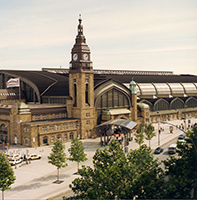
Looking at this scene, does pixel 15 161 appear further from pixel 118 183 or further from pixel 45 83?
pixel 45 83

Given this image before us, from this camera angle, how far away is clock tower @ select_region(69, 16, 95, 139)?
8525 cm

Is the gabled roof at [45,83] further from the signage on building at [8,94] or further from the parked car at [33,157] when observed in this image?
the parked car at [33,157]

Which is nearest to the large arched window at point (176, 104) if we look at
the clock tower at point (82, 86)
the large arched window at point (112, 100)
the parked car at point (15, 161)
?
the large arched window at point (112, 100)

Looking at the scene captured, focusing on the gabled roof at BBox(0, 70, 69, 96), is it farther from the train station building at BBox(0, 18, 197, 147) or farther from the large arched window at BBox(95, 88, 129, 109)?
the large arched window at BBox(95, 88, 129, 109)

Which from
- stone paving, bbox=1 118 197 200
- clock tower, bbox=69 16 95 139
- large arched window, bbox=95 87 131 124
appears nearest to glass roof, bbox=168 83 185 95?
large arched window, bbox=95 87 131 124

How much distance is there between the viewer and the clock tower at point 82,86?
3356 inches

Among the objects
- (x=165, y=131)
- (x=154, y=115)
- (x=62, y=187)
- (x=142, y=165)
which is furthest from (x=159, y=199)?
(x=154, y=115)

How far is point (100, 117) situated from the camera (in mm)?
91625

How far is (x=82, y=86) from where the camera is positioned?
8531 centimetres

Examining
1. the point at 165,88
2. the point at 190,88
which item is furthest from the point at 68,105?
the point at 190,88

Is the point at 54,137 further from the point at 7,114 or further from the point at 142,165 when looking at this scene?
the point at 142,165

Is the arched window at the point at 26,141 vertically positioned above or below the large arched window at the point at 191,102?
below

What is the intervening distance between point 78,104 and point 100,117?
944 cm

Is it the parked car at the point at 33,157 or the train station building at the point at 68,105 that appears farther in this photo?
the train station building at the point at 68,105
